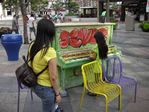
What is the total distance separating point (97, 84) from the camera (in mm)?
5340

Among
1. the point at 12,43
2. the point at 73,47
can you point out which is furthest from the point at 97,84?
the point at 12,43

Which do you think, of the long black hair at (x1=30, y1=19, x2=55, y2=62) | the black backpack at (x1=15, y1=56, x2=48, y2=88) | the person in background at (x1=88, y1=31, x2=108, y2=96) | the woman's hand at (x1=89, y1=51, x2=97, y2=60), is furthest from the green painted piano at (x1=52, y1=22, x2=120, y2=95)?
the long black hair at (x1=30, y1=19, x2=55, y2=62)

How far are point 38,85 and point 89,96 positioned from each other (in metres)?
2.77

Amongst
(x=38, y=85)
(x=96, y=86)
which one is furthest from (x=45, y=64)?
(x=96, y=86)

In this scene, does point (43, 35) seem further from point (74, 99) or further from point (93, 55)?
point (74, 99)

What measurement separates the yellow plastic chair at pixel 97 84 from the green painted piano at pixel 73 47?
76 centimetres

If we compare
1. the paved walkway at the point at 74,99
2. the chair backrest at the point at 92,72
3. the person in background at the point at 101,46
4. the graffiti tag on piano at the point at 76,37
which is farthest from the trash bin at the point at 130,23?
the chair backrest at the point at 92,72

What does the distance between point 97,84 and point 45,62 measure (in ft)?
6.60

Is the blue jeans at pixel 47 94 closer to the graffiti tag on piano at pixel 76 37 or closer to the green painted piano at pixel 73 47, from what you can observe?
the green painted piano at pixel 73 47

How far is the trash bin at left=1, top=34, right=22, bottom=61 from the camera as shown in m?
9.90

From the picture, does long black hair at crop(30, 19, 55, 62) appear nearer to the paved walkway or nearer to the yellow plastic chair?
the yellow plastic chair

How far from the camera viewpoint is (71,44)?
20.6ft

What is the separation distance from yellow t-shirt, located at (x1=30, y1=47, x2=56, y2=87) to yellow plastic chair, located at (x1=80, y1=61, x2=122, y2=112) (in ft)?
4.74

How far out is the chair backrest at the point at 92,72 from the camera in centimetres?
522
